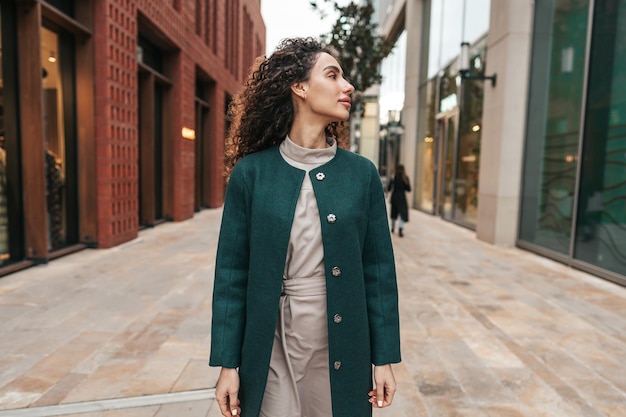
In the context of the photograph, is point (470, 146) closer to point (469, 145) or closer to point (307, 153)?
point (469, 145)

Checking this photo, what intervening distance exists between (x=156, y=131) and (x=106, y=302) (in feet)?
24.3

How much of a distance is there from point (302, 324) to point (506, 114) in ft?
28.8

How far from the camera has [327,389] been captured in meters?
1.48

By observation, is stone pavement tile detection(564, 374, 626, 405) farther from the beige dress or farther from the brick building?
the brick building

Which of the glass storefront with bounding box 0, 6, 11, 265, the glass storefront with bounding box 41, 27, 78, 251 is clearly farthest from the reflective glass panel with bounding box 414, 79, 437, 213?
the glass storefront with bounding box 0, 6, 11, 265

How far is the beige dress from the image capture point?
1.43m

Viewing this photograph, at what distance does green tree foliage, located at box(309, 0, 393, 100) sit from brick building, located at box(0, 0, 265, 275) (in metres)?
3.88

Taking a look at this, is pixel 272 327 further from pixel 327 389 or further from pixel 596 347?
pixel 596 347

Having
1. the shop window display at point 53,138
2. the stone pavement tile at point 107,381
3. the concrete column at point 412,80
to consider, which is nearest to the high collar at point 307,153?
the stone pavement tile at point 107,381

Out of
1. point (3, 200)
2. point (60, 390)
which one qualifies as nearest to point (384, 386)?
point (60, 390)

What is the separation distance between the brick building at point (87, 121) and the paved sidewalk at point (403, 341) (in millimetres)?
868

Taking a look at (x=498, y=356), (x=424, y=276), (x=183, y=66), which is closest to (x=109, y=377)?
(x=498, y=356)

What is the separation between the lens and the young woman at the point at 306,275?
140 cm

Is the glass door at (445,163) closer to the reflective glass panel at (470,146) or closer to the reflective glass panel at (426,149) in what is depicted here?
the reflective glass panel at (426,149)
